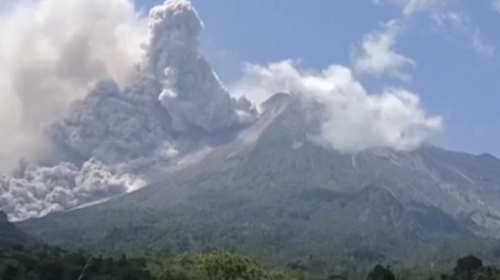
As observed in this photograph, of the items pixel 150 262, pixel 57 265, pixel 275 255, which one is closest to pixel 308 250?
pixel 275 255

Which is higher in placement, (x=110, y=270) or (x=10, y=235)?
(x=10, y=235)

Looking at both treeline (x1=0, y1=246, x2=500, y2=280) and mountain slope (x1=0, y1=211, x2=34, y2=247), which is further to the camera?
mountain slope (x1=0, y1=211, x2=34, y2=247)

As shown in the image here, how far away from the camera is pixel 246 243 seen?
200m

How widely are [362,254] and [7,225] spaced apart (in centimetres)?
7836

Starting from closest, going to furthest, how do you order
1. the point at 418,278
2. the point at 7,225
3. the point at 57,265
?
the point at 57,265, the point at 418,278, the point at 7,225

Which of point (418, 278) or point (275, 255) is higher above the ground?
point (275, 255)

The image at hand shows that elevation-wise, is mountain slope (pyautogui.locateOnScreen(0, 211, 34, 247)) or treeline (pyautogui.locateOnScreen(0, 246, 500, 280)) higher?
mountain slope (pyautogui.locateOnScreen(0, 211, 34, 247))

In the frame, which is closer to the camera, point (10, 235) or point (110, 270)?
point (110, 270)

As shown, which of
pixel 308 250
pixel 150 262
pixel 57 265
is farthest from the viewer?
pixel 308 250

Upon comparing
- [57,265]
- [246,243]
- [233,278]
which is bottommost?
[233,278]

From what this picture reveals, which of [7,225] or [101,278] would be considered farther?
[7,225]

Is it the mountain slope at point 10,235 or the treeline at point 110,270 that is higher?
the mountain slope at point 10,235

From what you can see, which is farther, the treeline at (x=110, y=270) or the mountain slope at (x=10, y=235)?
the mountain slope at (x=10, y=235)

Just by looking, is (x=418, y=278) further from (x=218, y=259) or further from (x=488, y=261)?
(x=218, y=259)
